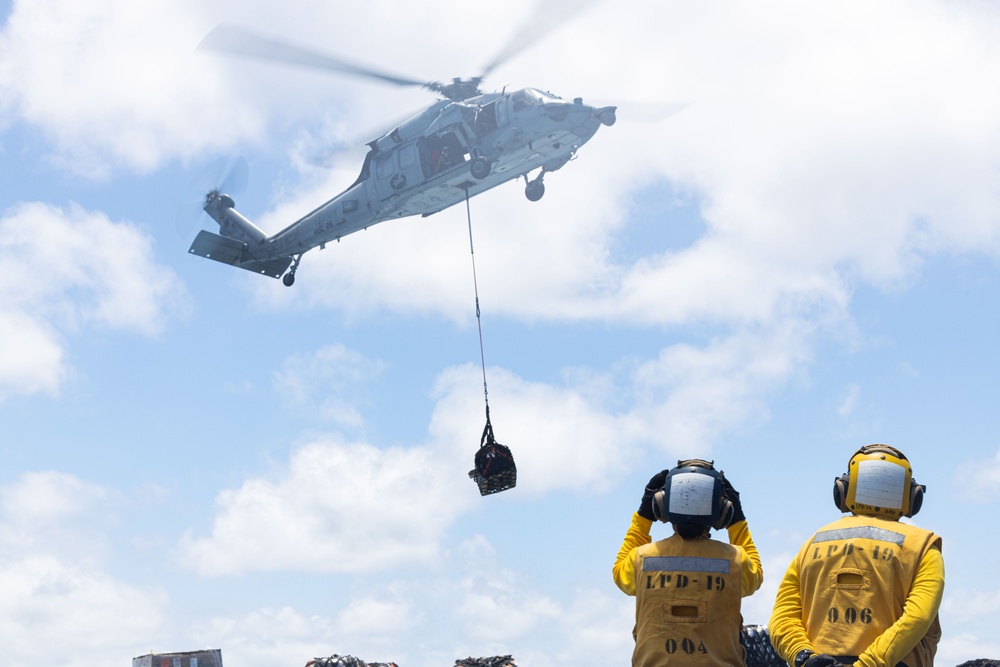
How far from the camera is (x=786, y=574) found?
550cm

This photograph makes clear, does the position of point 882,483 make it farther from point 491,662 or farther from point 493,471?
point 493,471

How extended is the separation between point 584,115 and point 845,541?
22.1m

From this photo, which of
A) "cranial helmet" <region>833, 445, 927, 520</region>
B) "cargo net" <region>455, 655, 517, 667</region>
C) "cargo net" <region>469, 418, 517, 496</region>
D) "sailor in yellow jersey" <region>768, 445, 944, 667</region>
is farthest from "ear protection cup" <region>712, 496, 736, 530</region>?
"cargo net" <region>469, 418, 517, 496</region>

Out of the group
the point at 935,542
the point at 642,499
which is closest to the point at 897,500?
the point at 935,542

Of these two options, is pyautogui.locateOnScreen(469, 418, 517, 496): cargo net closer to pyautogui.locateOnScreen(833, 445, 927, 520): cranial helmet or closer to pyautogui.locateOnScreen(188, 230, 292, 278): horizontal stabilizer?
pyautogui.locateOnScreen(833, 445, 927, 520): cranial helmet

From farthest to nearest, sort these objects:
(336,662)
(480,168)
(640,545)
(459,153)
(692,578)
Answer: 1. (459,153)
2. (480,168)
3. (336,662)
4. (640,545)
5. (692,578)

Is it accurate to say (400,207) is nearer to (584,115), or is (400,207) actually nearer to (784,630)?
(584,115)

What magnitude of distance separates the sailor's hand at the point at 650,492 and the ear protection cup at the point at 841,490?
2.73ft

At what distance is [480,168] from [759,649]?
1881 cm

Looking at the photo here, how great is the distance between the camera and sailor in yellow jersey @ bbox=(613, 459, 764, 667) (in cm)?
529

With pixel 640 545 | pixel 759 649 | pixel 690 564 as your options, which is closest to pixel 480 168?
pixel 759 649

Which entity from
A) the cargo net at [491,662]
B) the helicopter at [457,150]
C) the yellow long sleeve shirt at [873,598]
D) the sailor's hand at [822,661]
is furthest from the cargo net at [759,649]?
the helicopter at [457,150]

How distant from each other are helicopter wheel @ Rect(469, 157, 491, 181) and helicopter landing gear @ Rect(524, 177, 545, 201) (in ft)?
5.04

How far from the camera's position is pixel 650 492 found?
5594 millimetres
